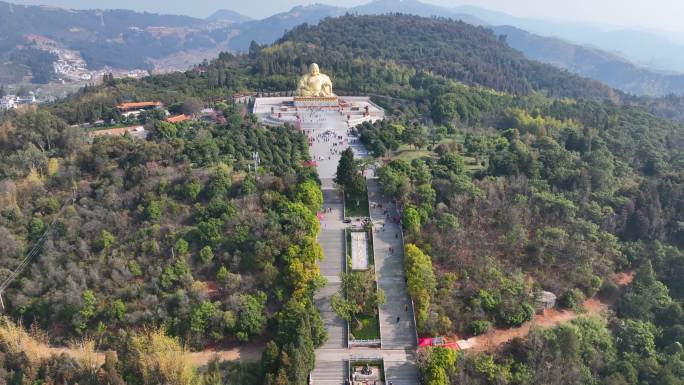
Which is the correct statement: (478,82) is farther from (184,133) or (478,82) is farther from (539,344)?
(539,344)

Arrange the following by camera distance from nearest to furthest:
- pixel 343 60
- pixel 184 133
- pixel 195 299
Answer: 1. pixel 195 299
2. pixel 184 133
3. pixel 343 60

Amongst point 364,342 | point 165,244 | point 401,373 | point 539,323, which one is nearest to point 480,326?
point 539,323

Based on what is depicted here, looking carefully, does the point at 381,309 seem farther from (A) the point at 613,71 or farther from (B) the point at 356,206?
(A) the point at 613,71

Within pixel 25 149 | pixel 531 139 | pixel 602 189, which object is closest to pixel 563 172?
pixel 602 189

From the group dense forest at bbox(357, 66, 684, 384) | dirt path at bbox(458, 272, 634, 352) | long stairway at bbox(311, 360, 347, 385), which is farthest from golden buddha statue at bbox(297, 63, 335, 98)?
long stairway at bbox(311, 360, 347, 385)

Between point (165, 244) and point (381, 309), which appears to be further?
point (165, 244)
